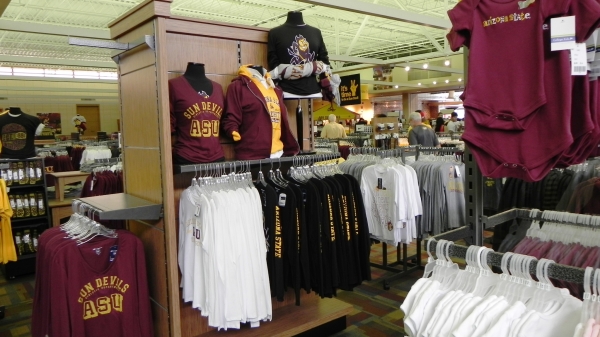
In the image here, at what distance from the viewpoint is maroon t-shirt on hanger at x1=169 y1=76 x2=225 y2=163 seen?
9.41ft

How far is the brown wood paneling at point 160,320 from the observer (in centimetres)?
283

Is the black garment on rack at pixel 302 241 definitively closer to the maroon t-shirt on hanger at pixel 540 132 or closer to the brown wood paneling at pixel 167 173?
the brown wood paneling at pixel 167 173

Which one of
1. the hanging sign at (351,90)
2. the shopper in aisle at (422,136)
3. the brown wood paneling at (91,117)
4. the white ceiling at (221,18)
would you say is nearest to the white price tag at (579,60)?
the shopper in aisle at (422,136)

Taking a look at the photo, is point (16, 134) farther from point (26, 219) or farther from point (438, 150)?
point (438, 150)

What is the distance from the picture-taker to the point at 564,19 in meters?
1.41

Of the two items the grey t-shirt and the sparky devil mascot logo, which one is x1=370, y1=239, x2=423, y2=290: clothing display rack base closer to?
the grey t-shirt

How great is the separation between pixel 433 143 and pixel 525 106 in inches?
223

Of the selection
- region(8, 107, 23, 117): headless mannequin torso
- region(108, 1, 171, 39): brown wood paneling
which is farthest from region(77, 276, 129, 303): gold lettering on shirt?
region(8, 107, 23, 117): headless mannequin torso

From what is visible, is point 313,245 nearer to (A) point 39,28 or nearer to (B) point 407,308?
(B) point 407,308

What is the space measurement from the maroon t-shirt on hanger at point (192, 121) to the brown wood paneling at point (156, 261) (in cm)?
55

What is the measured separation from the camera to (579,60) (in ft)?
4.57

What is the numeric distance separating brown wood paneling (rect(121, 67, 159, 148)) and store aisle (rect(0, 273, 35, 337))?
223 cm

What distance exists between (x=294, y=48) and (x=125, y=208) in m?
1.69

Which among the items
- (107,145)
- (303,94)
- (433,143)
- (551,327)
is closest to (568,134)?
(551,327)
